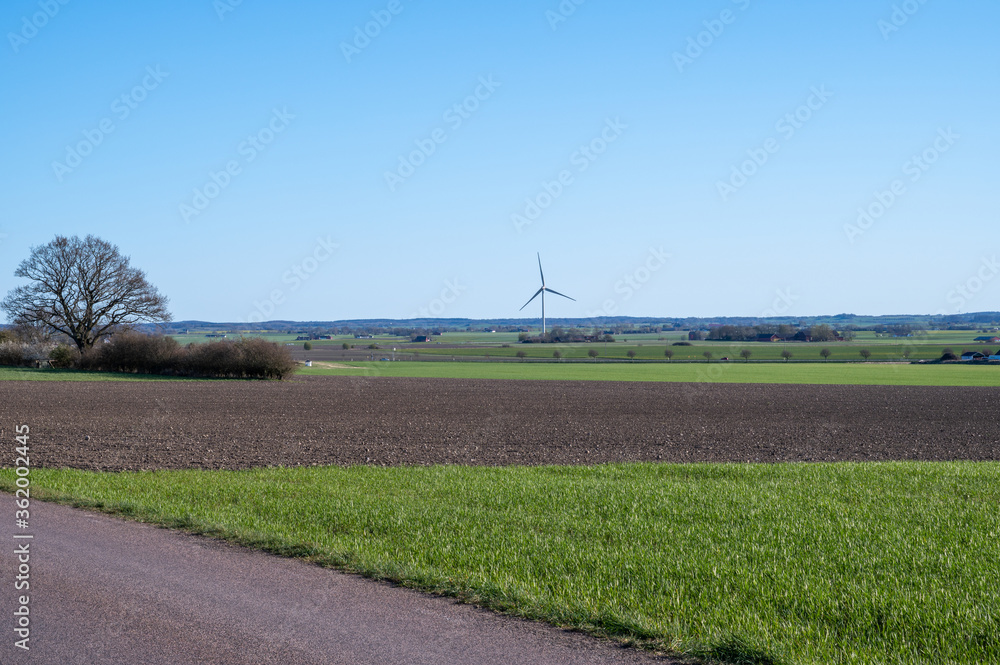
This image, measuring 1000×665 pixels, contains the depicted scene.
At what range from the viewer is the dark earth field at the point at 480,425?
19547 mm

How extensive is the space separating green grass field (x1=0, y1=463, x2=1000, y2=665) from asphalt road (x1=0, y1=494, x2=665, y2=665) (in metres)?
0.48

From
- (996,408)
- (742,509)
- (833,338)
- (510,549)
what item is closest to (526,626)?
(510,549)

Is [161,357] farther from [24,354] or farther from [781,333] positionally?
[781,333]

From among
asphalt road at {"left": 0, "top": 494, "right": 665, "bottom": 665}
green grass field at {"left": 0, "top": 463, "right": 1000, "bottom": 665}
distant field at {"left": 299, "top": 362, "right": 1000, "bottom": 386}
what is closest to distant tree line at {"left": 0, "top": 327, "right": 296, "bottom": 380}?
distant field at {"left": 299, "top": 362, "right": 1000, "bottom": 386}

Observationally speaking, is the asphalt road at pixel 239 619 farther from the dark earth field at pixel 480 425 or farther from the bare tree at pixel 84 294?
the bare tree at pixel 84 294

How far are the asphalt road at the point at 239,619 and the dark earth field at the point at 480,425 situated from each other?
9188mm

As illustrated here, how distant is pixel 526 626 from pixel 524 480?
777 cm

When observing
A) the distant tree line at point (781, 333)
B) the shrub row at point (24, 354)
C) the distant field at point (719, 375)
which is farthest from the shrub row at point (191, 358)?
the distant tree line at point (781, 333)

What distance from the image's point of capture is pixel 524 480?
14562mm

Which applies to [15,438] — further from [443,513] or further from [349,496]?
[443,513]

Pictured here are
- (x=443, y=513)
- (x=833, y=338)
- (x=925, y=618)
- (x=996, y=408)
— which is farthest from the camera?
(x=833, y=338)

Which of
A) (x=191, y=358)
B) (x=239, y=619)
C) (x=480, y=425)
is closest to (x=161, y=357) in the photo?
(x=191, y=358)

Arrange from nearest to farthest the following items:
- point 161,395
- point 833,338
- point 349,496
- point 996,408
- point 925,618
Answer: point 925,618 → point 349,496 → point 996,408 → point 161,395 → point 833,338

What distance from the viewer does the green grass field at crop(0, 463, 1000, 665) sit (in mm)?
6672
